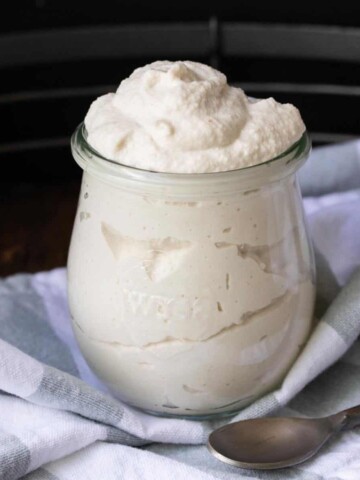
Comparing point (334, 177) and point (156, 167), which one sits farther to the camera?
point (334, 177)

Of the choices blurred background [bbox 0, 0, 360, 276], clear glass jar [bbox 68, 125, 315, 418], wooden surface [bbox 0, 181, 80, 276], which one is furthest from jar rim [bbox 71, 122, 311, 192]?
blurred background [bbox 0, 0, 360, 276]

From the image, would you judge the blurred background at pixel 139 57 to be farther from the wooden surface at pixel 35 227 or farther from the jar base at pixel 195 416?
the jar base at pixel 195 416

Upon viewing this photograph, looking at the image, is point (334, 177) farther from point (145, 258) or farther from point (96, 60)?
point (96, 60)

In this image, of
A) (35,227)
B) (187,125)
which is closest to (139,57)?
(35,227)

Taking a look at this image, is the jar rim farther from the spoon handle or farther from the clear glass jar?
the spoon handle

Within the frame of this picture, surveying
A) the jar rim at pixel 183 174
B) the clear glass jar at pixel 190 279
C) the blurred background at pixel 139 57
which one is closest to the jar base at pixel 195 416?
the clear glass jar at pixel 190 279

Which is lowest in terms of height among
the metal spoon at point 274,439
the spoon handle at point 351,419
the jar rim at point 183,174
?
the spoon handle at point 351,419

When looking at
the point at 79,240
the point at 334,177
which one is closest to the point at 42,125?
the point at 334,177
